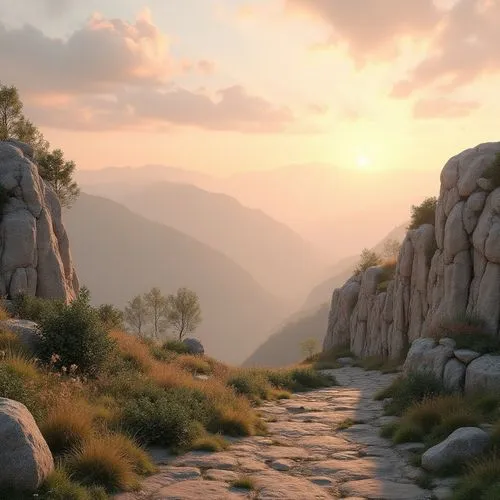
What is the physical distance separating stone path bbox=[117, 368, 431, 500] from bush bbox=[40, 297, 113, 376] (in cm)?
477

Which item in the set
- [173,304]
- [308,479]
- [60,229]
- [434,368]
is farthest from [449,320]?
[173,304]

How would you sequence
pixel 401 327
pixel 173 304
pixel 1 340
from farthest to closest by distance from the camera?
pixel 173 304 < pixel 401 327 < pixel 1 340

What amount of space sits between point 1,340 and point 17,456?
7392 millimetres

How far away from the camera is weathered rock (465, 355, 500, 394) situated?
47.7 ft

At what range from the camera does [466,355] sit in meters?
16.1

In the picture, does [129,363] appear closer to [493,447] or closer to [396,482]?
[396,482]

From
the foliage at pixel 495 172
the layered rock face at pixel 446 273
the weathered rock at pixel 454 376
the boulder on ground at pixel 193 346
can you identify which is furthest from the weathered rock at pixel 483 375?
the boulder on ground at pixel 193 346

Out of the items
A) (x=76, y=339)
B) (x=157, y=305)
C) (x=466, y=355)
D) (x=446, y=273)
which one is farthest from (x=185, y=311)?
(x=466, y=355)

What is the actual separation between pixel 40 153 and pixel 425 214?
76.8 feet

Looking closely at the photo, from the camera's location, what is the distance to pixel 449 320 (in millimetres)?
19625

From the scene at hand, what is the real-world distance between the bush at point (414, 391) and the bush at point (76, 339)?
8.26 meters

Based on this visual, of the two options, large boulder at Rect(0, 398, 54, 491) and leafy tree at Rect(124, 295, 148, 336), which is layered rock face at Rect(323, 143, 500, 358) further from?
leafy tree at Rect(124, 295, 148, 336)

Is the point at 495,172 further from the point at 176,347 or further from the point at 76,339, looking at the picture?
the point at 176,347

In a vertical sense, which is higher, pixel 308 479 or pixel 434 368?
pixel 434 368
